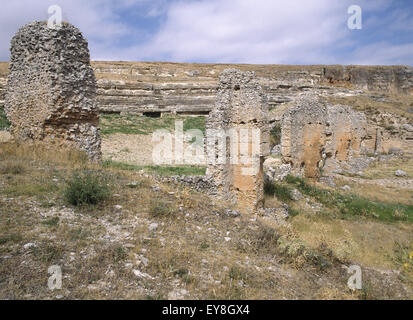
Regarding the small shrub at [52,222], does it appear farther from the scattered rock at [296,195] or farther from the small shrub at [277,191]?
the scattered rock at [296,195]

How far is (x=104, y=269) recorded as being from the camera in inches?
147

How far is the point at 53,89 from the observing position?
6.82m

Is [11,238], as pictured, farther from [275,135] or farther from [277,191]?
[275,135]

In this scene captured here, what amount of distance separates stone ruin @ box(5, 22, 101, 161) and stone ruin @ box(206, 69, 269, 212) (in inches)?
121

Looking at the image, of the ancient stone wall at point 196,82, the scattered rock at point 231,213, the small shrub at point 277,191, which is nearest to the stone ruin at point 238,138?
the scattered rock at point 231,213

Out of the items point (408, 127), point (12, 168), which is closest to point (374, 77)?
point (408, 127)

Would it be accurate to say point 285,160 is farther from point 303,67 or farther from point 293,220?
point 303,67

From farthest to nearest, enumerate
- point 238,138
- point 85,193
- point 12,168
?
point 238,138, point 12,168, point 85,193

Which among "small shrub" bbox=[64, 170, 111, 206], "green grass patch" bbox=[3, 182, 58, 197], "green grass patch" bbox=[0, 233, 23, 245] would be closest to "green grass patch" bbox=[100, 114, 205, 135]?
"green grass patch" bbox=[3, 182, 58, 197]

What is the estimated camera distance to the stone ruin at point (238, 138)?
7.64m

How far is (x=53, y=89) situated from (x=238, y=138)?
4.64 meters

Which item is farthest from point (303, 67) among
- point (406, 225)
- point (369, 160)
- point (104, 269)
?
point (104, 269)

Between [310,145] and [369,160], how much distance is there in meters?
9.98
